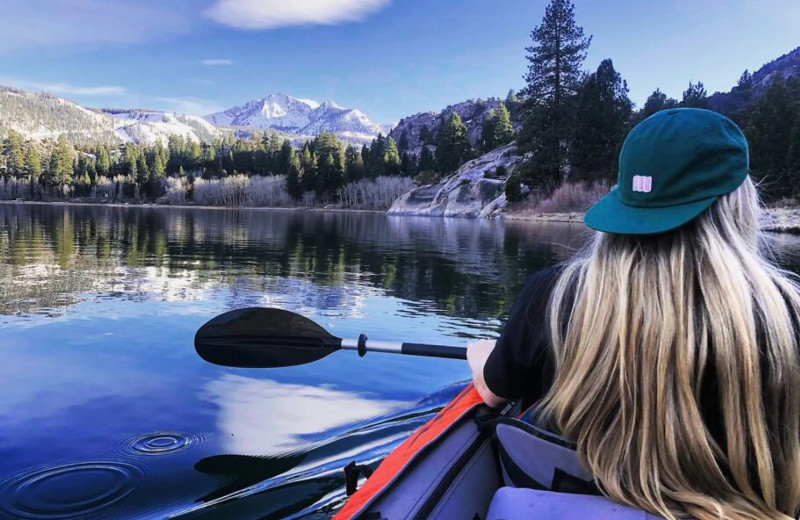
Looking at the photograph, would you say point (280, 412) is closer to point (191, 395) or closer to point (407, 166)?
point (191, 395)

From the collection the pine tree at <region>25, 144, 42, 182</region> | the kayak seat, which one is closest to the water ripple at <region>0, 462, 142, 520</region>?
the kayak seat

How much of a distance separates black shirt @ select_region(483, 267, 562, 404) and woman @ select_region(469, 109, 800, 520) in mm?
184

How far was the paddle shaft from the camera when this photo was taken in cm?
355

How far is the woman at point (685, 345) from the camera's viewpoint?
4.29 ft

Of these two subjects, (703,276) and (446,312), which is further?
(446,312)

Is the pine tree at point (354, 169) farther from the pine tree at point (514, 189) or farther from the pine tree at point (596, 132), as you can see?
the pine tree at point (596, 132)

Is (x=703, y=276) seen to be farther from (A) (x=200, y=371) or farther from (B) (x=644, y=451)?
(A) (x=200, y=371)

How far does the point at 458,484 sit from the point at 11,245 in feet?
62.7

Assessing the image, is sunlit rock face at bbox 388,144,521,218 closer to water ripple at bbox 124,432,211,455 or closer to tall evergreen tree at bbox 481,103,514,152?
tall evergreen tree at bbox 481,103,514,152

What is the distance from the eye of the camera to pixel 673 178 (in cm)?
142

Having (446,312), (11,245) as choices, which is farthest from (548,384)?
(11,245)

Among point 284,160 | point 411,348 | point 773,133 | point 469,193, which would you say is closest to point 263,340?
point 411,348

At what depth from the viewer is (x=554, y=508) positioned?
1.27m

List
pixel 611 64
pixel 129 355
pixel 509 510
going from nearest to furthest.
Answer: pixel 509 510
pixel 129 355
pixel 611 64
